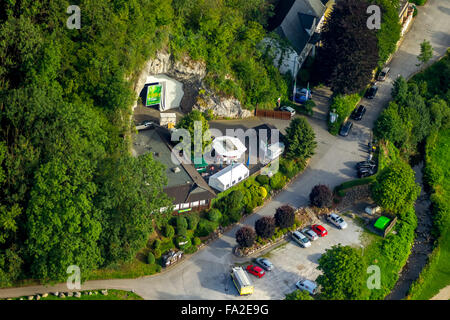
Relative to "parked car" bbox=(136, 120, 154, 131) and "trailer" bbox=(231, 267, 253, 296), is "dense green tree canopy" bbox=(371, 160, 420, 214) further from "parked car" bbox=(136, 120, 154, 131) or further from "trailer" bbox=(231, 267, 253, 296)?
"parked car" bbox=(136, 120, 154, 131)

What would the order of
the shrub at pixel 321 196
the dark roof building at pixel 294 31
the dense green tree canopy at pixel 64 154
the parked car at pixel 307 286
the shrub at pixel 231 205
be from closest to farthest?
the dense green tree canopy at pixel 64 154 → the parked car at pixel 307 286 → the shrub at pixel 231 205 → the shrub at pixel 321 196 → the dark roof building at pixel 294 31

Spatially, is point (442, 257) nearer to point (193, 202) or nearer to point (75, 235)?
point (193, 202)

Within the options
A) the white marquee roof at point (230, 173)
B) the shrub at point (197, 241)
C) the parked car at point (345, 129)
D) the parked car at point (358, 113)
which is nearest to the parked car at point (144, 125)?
the white marquee roof at point (230, 173)

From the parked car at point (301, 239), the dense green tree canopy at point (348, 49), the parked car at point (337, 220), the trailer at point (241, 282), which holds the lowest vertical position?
the trailer at point (241, 282)

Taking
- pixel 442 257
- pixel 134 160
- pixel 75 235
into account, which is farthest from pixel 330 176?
pixel 75 235

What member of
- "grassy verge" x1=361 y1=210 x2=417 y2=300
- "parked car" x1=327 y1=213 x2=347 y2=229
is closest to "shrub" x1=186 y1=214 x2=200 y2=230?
"parked car" x1=327 y1=213 x2=347 y2=229

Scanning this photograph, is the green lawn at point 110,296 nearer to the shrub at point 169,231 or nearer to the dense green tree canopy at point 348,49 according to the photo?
the shrub at point 169,231

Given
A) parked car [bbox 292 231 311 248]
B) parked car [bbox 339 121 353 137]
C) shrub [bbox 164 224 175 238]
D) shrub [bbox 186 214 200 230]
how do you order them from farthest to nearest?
parked car [bbox 339 121 353 137] → parked car [bbox 292 231 311 248] → shrub [bbox 186 214 200 230] → shrub [bbox 164 224 175 238]

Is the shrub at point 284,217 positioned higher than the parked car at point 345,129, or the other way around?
the parked car at point 345,129
